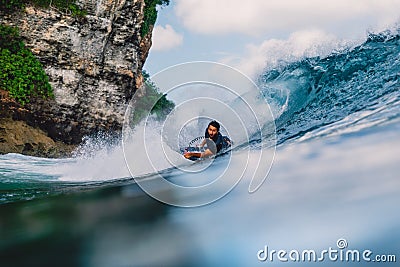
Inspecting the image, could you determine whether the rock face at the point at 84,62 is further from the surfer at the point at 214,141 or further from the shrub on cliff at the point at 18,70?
the surfer at the point at 214,141

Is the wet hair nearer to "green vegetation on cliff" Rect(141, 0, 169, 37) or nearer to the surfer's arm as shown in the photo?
the surfer's arm

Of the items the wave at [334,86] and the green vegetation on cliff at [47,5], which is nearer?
the wave at [334,86]

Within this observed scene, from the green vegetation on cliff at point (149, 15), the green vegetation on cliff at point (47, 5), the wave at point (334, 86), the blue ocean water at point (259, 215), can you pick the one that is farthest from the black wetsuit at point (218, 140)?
the green vegetation on cliff at point (149, 15)

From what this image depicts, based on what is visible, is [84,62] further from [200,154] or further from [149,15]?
[200,154]

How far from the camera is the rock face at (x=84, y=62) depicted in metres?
6.48

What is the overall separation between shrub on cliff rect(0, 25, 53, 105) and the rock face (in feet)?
0.32

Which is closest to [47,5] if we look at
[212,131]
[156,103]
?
[212,131]

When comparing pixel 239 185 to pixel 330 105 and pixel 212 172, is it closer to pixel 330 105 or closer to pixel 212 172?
pixel 212 172

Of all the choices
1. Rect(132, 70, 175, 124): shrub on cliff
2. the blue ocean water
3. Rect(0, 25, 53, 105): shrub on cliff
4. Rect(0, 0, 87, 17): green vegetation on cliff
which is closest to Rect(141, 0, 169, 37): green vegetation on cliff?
Rect(0, 0, 87, 17): green vegetation on cliff

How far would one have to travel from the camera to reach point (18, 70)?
20.9 ft

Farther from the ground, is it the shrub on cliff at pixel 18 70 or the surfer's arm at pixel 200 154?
the shrub on cliff at pixel 18 70

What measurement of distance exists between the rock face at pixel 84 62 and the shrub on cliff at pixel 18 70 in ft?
0.32

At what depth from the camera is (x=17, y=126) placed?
6.38m

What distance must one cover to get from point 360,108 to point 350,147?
813 mm
